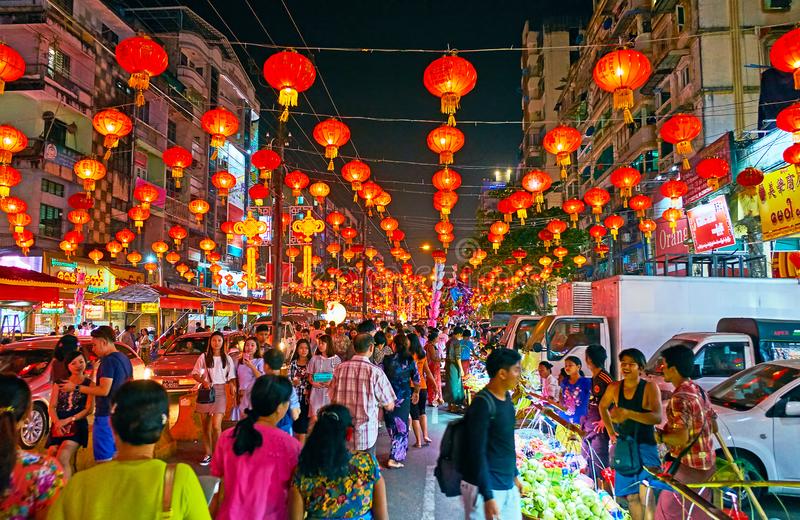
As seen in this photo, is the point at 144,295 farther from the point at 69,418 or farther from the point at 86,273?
the point at 69,418

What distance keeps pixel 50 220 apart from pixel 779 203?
1082 inches

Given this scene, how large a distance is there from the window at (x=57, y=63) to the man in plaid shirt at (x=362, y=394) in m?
25.5

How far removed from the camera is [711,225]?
1659 centimetres

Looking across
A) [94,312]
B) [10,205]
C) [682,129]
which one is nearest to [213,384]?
[682,129]

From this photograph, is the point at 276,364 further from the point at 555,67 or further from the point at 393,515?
the point at 555,67

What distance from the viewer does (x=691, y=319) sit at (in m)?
11.9

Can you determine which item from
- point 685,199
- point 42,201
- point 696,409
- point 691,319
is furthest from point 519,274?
point 696,409

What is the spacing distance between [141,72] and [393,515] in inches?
276

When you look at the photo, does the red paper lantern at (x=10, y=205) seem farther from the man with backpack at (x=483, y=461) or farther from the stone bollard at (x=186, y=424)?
the man with backpack at (x=483, y=461)

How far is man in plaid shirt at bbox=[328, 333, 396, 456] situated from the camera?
553 centimetres

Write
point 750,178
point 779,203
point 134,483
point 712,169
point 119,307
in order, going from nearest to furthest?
point 134,483 → point 750,178 → point 779,203 → point 712,169 → point 119,307

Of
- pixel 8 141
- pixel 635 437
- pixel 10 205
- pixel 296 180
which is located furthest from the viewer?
pixel 10 205

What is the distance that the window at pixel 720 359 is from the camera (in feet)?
30.3

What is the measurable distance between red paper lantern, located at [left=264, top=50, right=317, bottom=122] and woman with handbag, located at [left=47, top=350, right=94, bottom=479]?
487cm
